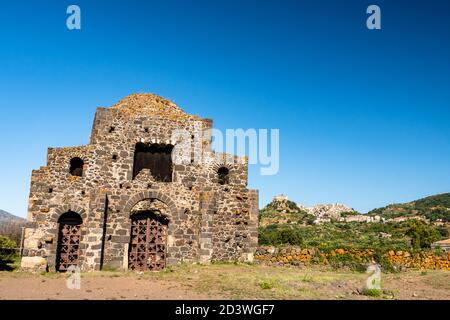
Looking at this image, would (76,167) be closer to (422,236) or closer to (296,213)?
(422,236)

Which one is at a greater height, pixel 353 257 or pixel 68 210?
pixel 68 210

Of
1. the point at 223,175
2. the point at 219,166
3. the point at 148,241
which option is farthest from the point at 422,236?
the point at 148,241

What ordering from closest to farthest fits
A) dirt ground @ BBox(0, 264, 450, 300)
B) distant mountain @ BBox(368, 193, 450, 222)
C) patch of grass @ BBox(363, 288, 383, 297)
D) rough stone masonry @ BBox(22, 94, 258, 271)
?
dirt ground @ BBox(0, 264, 450, 300) → patch of grass @ BBox(363, 288, 383, 297) → rough stone masonry @ BBox(22, 94, 258, 271) → distant mountain @ BBox(368, 193, 450, 222)

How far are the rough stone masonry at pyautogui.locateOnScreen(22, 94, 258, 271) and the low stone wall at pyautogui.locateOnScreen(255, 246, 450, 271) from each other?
48.2 inches

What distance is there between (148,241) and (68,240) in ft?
11.7

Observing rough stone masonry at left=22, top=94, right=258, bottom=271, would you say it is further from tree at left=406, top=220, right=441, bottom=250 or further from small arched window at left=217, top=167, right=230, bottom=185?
tree at left=406, top=220, right=441, bottom=250

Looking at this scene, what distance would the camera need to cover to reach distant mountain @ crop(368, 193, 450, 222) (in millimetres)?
70938

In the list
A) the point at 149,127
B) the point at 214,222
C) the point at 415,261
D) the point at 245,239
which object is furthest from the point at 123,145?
Result: the point at 415,261

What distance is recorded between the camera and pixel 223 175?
64.3 ft

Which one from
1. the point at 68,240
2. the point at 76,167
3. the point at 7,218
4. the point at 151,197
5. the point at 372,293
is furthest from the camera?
the point at 7,218

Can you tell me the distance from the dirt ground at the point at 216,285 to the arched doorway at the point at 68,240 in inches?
63.0

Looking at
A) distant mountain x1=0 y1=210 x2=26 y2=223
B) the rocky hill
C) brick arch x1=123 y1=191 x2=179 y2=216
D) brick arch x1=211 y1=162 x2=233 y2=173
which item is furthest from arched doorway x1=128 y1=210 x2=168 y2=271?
distant mountain x1=0 y1=210 x2=26 y2=223
